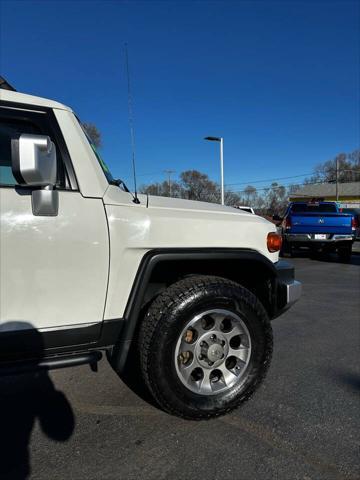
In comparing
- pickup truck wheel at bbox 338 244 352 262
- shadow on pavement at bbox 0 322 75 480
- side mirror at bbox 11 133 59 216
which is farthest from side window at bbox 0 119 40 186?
pickup truck wheel at bbox 338 244 352 262

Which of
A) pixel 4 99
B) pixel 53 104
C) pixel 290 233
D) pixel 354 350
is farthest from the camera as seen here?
pixel 290 233

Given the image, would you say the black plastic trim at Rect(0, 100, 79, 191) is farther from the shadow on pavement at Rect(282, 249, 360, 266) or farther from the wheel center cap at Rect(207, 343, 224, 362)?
the shadow on pavement at Rect(282, 249, 360, 266)

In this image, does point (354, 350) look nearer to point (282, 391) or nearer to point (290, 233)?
point (282, 391)

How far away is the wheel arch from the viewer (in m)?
2.29

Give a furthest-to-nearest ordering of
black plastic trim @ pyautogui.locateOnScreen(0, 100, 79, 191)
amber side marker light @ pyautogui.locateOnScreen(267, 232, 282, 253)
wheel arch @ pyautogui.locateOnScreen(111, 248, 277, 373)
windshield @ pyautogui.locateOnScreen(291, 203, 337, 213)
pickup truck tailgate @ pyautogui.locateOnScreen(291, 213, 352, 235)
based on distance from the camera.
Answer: windshield @ pyautogui.locateOnScreen(291, 203, 337, 213) < pickup truck tailgate @ pyautogui.locateOnScreen(291, 213, 352, 235) < amber side marker light @ pyautogui.locateOnScreen(267, 232, 282, 253) < wheel arch @ pyautogui.locateOnScreen(111, 248, 277, 373) < black plastic trim @ pyautogui.locateOnScreen(0, 100, 79, 191)

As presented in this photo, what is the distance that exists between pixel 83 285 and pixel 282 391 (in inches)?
71.2

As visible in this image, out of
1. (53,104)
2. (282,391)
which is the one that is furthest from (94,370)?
(53,104)

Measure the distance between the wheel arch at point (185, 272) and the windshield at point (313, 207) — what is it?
10.7m

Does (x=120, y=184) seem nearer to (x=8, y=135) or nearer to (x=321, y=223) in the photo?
(x=8, y=135)

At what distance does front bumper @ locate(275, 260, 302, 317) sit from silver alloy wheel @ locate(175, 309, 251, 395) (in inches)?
19.2

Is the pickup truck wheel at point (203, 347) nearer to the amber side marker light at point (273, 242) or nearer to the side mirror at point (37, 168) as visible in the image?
the amber side marker light at point (273, 242)

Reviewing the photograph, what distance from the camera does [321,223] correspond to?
1105cm

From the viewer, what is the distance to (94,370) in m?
3.23

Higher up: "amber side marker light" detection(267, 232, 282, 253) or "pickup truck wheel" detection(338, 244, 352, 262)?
"amber side marker light" detection(267, 232, 282, 253)
